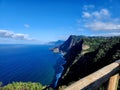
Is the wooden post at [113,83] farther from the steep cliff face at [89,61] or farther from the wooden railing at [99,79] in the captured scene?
the steep cliff face at [89,61]

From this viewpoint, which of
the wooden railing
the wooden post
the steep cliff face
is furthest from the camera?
the steep cliff face

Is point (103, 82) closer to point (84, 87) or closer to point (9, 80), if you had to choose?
point (84, 87)

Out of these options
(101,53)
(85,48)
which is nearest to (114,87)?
(101,53)

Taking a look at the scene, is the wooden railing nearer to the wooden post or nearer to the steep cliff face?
the wooden post

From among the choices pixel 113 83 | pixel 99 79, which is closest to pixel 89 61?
pixel 113 83

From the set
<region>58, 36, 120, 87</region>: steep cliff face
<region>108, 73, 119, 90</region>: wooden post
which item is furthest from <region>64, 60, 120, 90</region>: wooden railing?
<region>58, 36, 120, 87</region>: steep cliff face

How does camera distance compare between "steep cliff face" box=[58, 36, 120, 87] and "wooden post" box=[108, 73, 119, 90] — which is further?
"steep cliff face" box=[58, 36, 120, 87]

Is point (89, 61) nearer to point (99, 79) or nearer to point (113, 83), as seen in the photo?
point (113, 83)

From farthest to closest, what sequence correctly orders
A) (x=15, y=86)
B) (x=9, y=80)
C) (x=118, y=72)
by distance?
(x=9, y=80), (x=15, y=86), (x=118, y=72)
